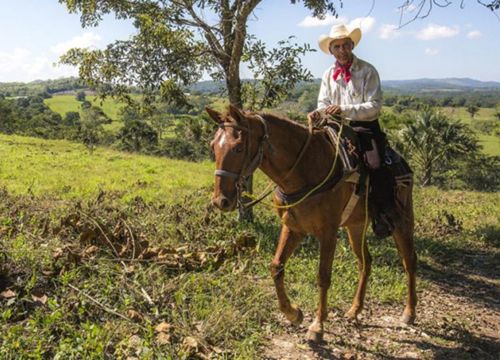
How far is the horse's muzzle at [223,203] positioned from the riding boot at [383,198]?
2.18 metres

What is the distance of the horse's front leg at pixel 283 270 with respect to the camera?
4.72m

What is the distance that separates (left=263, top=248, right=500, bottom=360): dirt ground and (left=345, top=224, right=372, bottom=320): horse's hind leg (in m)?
0.16

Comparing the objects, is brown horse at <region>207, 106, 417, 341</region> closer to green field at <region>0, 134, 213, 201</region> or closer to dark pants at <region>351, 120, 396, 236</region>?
dark pants at <region>351, 120, 396, 236</region>

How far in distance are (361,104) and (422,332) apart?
9.05 ft

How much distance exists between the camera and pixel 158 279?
5309mm

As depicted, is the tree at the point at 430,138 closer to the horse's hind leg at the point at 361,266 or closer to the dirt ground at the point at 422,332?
the dirt ground at the point at 422,332

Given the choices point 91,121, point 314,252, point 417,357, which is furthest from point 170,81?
point 91,121

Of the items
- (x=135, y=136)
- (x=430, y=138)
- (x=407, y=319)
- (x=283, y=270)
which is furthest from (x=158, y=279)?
(x=135, y=136)

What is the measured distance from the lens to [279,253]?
4781 millimetres

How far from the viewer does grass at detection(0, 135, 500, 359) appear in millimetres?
4055

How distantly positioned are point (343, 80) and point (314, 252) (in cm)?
341

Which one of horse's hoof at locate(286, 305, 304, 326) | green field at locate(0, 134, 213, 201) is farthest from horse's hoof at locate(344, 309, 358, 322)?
green field at locate(0, 134, 213, 201)

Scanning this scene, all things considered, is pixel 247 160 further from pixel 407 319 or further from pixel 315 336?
pixel 407 319

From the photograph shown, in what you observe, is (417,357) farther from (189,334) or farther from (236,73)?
(236,73)
